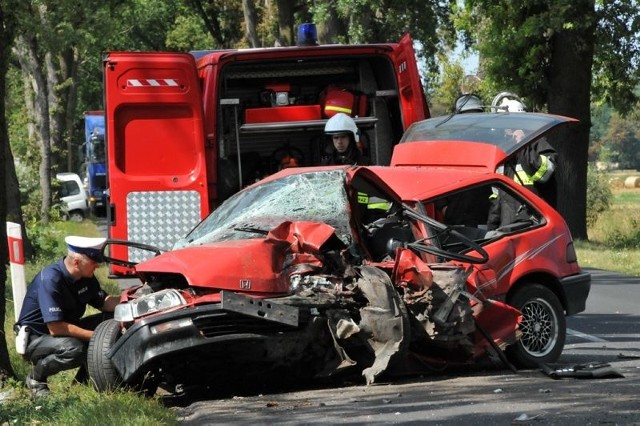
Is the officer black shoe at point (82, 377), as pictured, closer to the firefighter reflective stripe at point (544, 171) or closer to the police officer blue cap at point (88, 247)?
the police officer blue cap at point (88, 247)

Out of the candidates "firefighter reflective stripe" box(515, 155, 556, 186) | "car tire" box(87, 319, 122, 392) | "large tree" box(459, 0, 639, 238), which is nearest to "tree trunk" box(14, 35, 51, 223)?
"large tree" box(459, 0, 639, 238)

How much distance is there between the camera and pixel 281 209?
31.7 ft

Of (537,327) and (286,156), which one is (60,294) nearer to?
(537,327)

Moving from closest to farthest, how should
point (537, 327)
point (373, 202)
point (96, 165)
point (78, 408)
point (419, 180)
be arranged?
point (78, 408) < point (373, 202) < point (537, 327) < point (419, 180) < point (96, 165)

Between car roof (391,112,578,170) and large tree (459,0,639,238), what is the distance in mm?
14846

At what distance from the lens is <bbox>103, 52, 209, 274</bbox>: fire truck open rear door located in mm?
11922

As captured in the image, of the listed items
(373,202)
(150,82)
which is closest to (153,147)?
(150,82)

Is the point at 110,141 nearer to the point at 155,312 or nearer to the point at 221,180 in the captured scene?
the point at 221,180

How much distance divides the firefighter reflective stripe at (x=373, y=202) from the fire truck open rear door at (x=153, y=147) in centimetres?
261

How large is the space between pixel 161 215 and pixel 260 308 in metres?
3.95

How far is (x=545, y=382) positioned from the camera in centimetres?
873

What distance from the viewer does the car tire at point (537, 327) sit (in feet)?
31.9

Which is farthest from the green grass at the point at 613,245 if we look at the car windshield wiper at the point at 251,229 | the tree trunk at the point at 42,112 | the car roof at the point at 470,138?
the tree trunk at the point at 42,112

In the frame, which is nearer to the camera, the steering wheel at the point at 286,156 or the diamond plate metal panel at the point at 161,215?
the diamond plate metal panel at the point at 161,215
